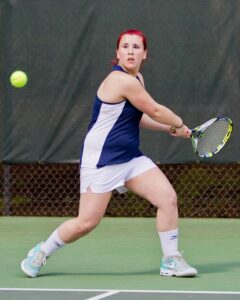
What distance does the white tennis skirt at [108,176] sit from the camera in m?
5.52

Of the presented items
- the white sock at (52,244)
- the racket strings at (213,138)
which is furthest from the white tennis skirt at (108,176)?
the racket strings at (213,138)

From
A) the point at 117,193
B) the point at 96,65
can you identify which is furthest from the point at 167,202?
the point at 117,193

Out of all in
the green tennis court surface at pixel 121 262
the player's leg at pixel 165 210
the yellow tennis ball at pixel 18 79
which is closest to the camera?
the green tennis court surface at pixel 121 262

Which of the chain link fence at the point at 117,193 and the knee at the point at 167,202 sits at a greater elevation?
the knee at the point at 167,202

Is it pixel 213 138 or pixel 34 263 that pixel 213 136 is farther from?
pixel 34 263

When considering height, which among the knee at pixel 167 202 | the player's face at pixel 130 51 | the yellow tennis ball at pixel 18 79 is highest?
the player's face at pixel 130 51

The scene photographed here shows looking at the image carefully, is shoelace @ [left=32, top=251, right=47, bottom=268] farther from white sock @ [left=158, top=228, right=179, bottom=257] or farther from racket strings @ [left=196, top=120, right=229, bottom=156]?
racket strings @ [left=196, top=120, right=229, bottom=156]

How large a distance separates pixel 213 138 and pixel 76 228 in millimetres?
976

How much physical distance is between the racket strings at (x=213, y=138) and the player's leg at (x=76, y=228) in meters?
0.63

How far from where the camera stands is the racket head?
18.9ft

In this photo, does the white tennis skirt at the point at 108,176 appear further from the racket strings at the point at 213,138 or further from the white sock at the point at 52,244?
the racket strings at the point at 213,138

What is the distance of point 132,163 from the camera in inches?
220

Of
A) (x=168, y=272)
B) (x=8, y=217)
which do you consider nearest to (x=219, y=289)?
(x=168, y=272)

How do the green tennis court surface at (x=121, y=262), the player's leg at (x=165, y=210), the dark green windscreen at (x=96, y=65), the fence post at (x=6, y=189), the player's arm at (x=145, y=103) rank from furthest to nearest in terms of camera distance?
the fence post at (x=6, y=189) → the dark green windscreen at (x=96, y=65) → the player's leg at (x=165, y=210) → the player's arm at (x=145, y=103) → the green tennis court surface at (x=121, y=262)
